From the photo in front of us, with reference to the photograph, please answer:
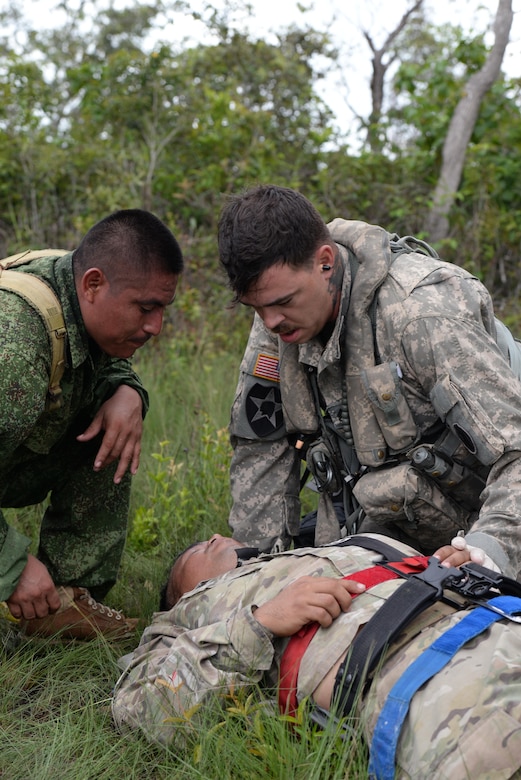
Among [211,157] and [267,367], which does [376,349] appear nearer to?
[267,367]

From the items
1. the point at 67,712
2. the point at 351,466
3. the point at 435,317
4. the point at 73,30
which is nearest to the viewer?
the point at 67,712

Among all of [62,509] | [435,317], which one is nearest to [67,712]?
[62,509]

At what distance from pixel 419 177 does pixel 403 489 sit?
5.94m

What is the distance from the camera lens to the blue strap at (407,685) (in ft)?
6.12

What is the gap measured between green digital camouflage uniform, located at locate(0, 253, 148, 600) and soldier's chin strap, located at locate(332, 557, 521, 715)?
1.14 metres

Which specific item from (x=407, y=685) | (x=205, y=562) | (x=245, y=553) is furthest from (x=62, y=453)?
(x=407, y=685)

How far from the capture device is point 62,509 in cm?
327

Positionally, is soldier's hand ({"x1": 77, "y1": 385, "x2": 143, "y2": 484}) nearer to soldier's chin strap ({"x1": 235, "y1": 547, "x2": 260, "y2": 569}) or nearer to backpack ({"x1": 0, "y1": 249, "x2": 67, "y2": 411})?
backpack ({"x1": 0, "y1": 249, "x2": 67, "y2": 411})

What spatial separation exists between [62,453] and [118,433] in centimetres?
30

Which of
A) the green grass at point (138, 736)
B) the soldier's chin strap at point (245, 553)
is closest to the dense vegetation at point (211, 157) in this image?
the green grass at point (138, 736)

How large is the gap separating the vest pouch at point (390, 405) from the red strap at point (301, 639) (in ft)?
2.26

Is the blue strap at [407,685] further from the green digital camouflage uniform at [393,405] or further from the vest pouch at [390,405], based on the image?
the vest pouch at [390,405]

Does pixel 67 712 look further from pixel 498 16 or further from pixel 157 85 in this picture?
pixel 498 16

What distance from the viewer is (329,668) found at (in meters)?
2.09
